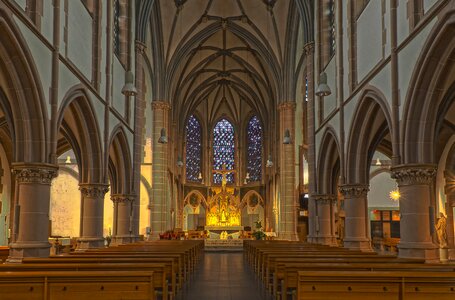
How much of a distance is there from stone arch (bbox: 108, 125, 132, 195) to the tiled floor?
20.8 feet

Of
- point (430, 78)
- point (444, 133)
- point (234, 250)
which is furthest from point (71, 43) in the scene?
point (234, 250)

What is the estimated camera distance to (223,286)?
14.7 meters

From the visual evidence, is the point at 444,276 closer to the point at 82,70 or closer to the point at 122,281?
the point at 122,281

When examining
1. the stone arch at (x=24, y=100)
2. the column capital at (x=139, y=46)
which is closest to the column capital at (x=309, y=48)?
the column capital at (x=139, y=46)

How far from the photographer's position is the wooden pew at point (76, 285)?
7840mm

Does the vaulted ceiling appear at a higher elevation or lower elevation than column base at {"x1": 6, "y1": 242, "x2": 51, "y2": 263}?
higher

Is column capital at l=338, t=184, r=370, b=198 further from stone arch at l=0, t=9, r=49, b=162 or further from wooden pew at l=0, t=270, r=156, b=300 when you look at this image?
wooden pew at l=0, t=270, r=156, b=300

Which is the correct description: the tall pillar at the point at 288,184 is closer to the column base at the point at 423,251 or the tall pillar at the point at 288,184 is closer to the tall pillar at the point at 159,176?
the tall pillar at the point at 159,176

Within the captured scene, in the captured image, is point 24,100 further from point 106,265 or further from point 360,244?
point 360,244

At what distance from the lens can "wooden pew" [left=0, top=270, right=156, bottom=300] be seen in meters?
7.84

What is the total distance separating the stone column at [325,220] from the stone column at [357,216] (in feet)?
15.0

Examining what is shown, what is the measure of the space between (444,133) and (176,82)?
24102mm

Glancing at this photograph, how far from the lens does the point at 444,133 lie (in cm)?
2216

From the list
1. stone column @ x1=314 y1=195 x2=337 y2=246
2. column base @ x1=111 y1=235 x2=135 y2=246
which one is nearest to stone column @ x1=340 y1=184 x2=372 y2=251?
stone column @ x1=314 y1=195 x2=337 y2=246
